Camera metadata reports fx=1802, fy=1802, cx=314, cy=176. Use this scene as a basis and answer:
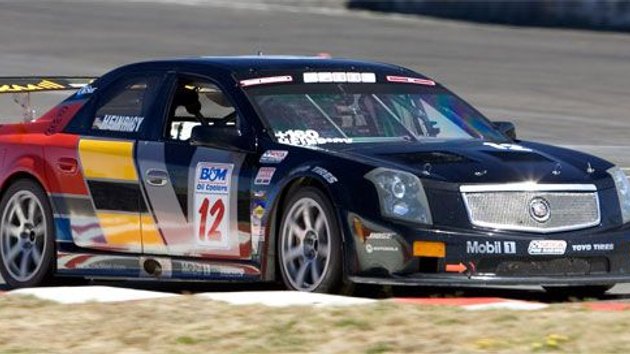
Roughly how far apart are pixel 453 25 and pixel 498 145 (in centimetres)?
3025

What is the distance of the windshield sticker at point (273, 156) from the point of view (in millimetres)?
9215

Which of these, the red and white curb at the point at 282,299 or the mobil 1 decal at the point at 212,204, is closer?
the red and white curb at the point at 282,299

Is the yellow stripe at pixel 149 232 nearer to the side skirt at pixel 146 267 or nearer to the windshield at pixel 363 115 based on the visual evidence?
the side skirt at pixel 146 267

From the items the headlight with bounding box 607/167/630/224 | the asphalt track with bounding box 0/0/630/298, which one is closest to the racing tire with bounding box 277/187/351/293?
the headlight with bounding box 607/167/630/224

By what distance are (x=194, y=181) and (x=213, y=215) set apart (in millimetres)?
235

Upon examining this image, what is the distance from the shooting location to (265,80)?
9.91 m

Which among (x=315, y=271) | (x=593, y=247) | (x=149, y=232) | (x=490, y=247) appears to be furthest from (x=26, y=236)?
(x=593, y=247)

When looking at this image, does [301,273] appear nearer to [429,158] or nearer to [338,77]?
[429,158]

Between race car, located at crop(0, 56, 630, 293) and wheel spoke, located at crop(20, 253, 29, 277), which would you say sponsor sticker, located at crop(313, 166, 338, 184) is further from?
wheel spoke, located at crop(20, 253, 29, 277)

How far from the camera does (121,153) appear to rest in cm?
1009

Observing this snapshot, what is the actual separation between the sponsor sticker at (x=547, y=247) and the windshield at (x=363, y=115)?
114 centimetres

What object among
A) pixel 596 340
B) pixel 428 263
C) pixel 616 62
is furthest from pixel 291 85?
pixel 616 62

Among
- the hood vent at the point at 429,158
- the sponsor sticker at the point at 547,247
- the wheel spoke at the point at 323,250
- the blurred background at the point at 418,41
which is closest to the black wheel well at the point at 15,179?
the wheel spoke at the point at 323,250

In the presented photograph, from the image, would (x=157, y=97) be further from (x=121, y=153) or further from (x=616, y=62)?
(x=616, y=62)
